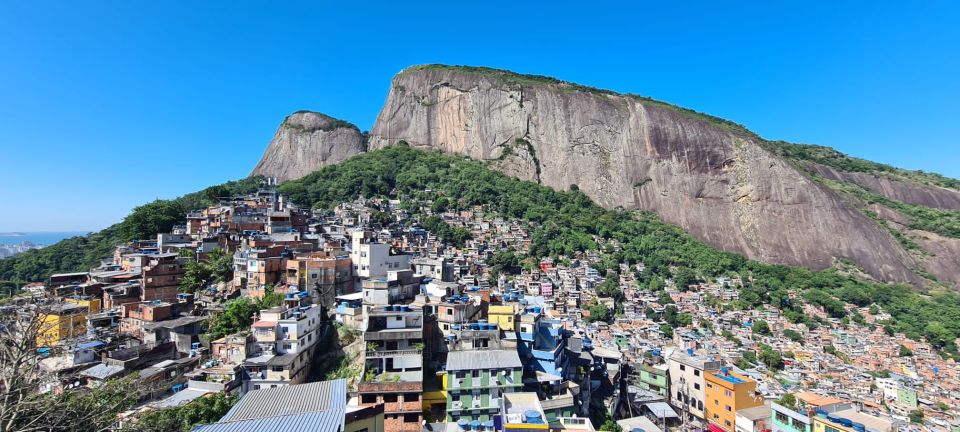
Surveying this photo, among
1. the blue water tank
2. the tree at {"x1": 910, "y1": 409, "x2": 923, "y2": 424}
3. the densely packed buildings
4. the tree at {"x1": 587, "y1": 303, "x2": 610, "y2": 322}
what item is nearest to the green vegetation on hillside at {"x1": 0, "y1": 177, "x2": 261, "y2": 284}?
the densely packed buildings

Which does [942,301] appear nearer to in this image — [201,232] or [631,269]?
[631,269]

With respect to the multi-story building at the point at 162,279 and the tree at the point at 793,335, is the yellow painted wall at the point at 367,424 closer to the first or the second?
the multi-story building at the point at 162,279

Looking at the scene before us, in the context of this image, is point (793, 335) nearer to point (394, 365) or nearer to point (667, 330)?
point (667, 330)

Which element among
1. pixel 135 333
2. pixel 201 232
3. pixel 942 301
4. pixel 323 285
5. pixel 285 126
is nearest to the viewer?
pixel 135 333

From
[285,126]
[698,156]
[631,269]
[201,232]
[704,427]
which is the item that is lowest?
[704,427]

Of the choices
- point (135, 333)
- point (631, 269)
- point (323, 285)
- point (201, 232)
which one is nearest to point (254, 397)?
point (323, 285)

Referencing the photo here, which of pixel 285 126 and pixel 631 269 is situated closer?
pixel 631 269

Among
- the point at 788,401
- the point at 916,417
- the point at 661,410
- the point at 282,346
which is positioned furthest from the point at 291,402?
the point at 916,417

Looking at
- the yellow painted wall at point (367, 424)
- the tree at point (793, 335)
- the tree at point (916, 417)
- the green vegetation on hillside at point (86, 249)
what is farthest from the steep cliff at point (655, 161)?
the yellow painted wall at point (367, 424)
